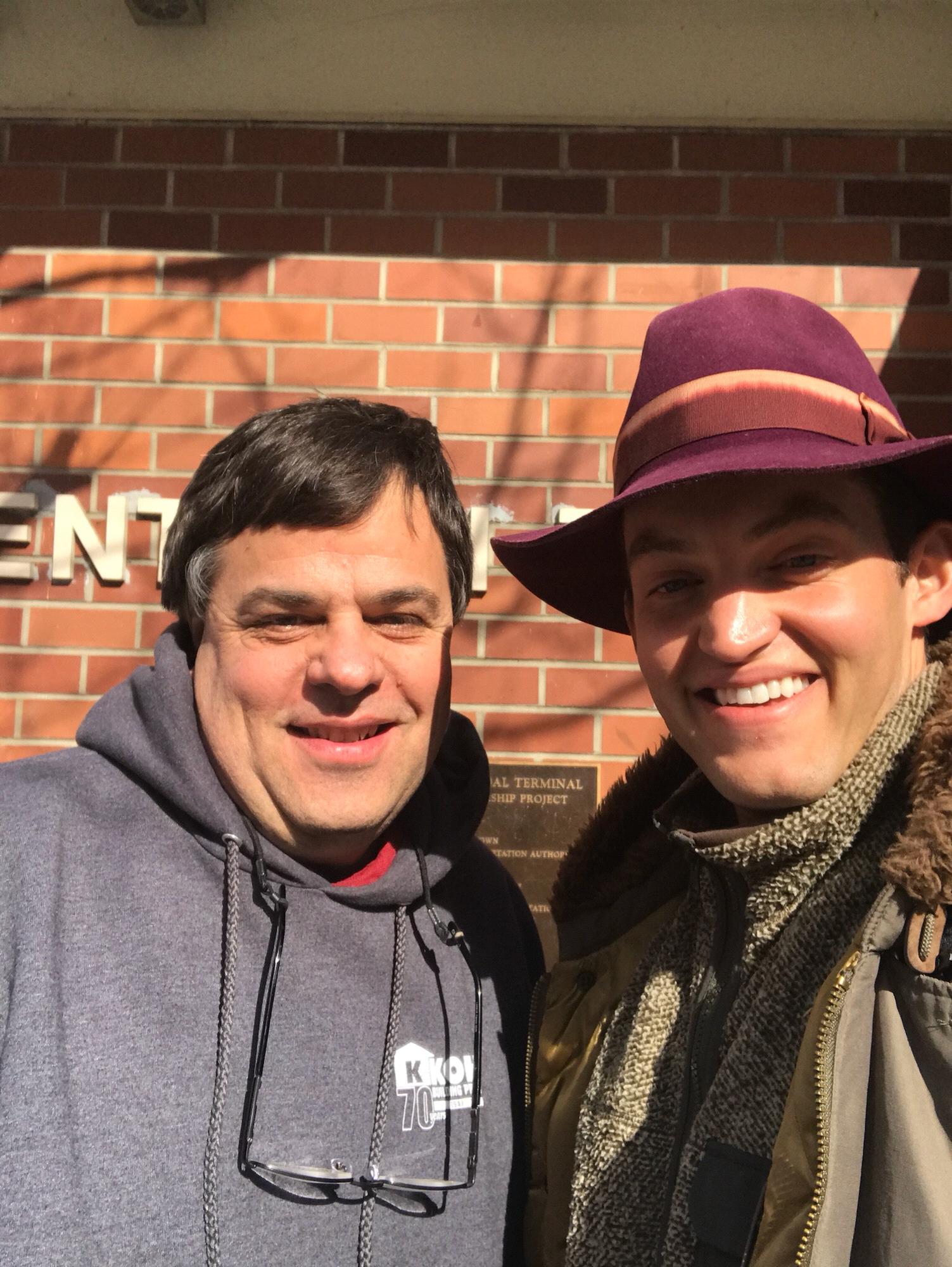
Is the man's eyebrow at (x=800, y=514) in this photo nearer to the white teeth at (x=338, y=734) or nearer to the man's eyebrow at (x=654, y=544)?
the man's eyebrow at (x=654, y=544)

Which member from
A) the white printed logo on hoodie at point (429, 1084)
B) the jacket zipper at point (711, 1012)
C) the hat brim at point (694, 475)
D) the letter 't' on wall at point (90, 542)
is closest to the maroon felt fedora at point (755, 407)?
the hat brim at point (694, 475)

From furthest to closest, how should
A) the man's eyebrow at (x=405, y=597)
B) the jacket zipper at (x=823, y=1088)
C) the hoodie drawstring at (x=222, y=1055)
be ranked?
1. the man's eyebrow at (x=405, y=597)
2. the hoodie drawstring at (x=222, y=1055)
3. the jacket zipper at (x=823, y=1088)

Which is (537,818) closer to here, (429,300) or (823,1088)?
(429,300)

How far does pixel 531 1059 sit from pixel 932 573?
1069mm

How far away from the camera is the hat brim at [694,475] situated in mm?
1521

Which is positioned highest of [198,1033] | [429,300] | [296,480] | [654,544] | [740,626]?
[429,300]

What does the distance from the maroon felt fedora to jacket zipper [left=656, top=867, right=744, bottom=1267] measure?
2.09ft

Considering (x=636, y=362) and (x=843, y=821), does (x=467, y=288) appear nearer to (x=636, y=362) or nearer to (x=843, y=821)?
(x=636, y=362)

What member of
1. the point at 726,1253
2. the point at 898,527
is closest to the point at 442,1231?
the point at 726,1253

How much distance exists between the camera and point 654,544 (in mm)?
1681

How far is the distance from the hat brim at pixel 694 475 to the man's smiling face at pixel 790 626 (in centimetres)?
5

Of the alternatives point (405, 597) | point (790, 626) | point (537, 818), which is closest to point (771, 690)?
point (790, 626)

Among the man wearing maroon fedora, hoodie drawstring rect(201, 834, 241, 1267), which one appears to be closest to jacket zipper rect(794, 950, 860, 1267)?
the man wearing maroon fedora

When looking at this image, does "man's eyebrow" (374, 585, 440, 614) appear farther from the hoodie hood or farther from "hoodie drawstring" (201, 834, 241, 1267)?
"hoodie drawstring" (201, 834, 241, 1267)
